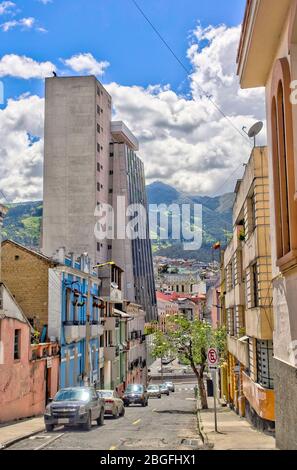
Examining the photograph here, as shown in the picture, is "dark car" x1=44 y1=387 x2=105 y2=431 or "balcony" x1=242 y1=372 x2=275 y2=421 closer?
"balcony" x1=242 y1=372 x2=275 y2=421

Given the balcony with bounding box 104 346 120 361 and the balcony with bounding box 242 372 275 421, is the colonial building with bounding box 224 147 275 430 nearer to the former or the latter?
the balcony with bounding box 242 372 275 421

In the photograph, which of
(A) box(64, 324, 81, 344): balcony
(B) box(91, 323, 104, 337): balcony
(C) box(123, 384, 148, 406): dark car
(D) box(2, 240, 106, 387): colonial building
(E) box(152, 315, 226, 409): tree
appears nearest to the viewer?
(E) box(152, 315, 226, 409): tree

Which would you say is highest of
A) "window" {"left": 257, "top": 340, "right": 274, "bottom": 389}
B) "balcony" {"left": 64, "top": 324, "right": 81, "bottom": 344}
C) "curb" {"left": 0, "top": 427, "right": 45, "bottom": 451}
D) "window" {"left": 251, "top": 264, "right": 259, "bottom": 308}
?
"window" {"left": 251, "top": 264, "right": 259, "bottom": 308}

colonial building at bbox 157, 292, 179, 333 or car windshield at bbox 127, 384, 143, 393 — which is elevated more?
colonial building at bbox 157, 292, 179, 333

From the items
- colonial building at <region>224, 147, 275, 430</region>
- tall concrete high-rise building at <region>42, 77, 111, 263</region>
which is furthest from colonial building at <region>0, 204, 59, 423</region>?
tall concrete high-rise building at <region>42, 77, 111, 263</region>

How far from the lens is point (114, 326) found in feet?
165

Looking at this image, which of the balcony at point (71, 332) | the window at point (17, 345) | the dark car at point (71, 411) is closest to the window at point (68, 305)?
the balcony at point (71, 332)

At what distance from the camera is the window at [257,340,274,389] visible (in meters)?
17.2

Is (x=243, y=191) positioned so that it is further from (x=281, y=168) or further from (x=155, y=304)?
(x=155, y=304)

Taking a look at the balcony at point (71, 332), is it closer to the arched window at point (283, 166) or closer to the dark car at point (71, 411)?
Answer: the dark car at point (71, 411)

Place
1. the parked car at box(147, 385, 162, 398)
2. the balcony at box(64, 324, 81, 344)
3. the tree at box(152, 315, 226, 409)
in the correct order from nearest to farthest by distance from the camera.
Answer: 1. the tree at box(152, 315, 226, 409)
2. the balcony at box(64, 324, 81, 344)
3. the parked car at box(147, 385, 162, 398)

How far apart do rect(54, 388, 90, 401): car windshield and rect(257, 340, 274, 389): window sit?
5.57 meters

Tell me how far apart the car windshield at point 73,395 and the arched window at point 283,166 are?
11.6 meters
